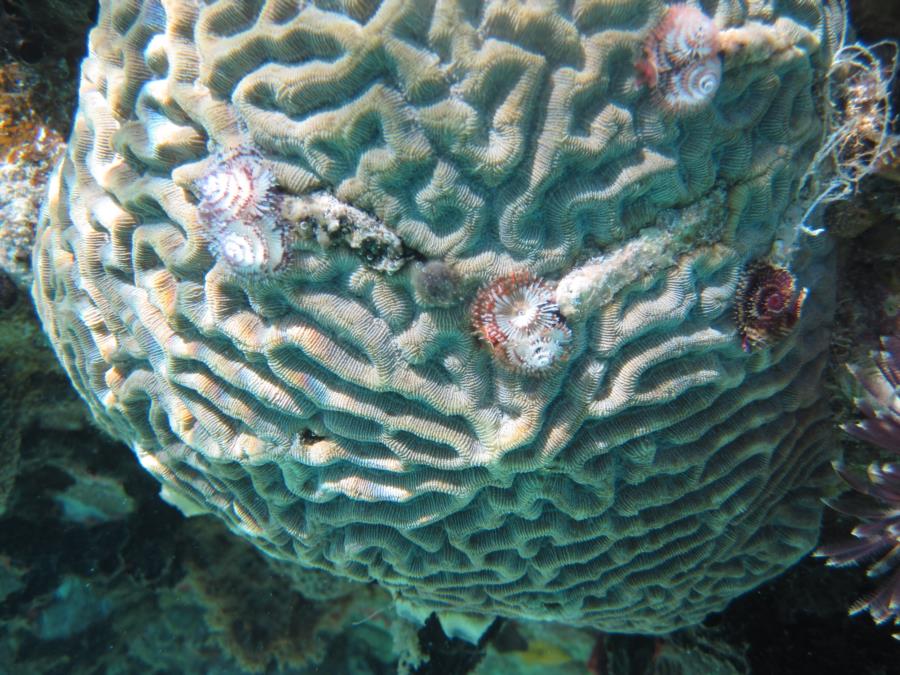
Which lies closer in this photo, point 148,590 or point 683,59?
point 683,59

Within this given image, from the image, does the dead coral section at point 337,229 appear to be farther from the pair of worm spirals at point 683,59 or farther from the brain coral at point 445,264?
the pair of worm spirals at point 683,59

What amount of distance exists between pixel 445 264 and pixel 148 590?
567 centimetres

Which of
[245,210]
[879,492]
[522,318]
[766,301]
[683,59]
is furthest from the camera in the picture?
[879,492]

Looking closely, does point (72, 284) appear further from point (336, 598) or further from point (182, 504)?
point (336, 598)

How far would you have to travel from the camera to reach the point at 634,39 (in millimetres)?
2246

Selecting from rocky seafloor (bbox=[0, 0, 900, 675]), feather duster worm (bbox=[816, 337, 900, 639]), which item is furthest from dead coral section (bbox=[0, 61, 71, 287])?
feather duster worm (bbox=[816, 337, 900, 639])

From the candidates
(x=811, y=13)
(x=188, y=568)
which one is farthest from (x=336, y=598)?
(x=811, y=13)

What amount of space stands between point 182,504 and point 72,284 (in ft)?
5.74

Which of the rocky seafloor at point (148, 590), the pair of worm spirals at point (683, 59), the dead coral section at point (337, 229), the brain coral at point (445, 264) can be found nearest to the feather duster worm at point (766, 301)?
the brain coral at point (445, 264)

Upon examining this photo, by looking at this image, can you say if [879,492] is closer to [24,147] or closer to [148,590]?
[24,147]

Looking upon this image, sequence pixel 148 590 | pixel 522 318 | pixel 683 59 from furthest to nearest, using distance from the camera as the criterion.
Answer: pixel 148 590 → pixel 522 318 → pixel 683 59

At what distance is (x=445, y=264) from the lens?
247cm

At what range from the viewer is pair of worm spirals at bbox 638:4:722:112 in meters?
2.22

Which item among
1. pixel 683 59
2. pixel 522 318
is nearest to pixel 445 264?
pixel 522 318
